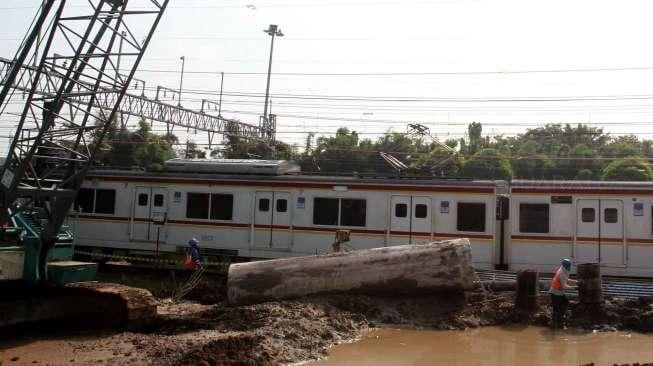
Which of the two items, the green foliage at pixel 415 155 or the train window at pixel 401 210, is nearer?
the train window at pixel 401 210

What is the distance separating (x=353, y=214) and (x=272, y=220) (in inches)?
92.0

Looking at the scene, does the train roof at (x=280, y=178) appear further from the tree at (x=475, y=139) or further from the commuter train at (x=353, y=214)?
the tree at (x=475, y=139)

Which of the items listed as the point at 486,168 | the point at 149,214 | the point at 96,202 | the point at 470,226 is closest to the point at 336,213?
the point at 470,226

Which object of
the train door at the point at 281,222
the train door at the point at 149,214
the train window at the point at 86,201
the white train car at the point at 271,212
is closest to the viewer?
the white train car at the point at 271,212

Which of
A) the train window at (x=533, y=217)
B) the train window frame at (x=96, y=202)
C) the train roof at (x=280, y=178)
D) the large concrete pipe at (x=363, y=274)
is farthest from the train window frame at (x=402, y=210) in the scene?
the train window frame at (x=96, y=202)

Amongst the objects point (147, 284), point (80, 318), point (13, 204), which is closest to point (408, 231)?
point (147, 284)

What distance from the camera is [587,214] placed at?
1584 cm

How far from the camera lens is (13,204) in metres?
12.6

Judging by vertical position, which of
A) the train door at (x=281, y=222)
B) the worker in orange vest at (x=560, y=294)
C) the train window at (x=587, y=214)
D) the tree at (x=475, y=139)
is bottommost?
the worker in orange vest at (x=560, y=294)

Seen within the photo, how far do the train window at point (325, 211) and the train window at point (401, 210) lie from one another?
1.65m

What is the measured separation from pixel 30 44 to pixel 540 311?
37.6 ft

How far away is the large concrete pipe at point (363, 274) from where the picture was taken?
1312 centimetres

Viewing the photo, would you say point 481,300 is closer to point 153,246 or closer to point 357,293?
point 357,293

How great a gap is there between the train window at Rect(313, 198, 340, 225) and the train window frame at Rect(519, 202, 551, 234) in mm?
4851
